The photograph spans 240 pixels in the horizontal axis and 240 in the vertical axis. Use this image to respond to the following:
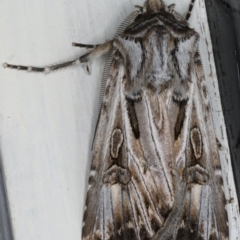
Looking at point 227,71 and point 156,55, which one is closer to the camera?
point 156,55

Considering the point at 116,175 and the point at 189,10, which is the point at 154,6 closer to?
the point at 189,10

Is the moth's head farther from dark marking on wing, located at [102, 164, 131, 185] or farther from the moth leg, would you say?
dark marking on wing, located at [102, 164, 131, 185]

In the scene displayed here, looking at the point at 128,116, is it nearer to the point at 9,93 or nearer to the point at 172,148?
the point at 172,148

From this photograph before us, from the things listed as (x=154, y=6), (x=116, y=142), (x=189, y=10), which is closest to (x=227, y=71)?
(x=189, y=10)

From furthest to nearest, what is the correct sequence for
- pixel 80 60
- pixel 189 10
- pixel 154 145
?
pixel 189 10 < pixel 80 60 < pixel 154 145

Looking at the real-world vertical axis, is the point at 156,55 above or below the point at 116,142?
above

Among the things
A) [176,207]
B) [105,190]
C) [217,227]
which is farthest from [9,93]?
[217,227]

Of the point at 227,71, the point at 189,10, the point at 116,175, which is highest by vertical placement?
the point at 189,10

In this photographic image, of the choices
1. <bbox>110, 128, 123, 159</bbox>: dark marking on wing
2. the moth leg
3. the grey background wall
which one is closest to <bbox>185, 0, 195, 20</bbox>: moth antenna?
the grey background wall
